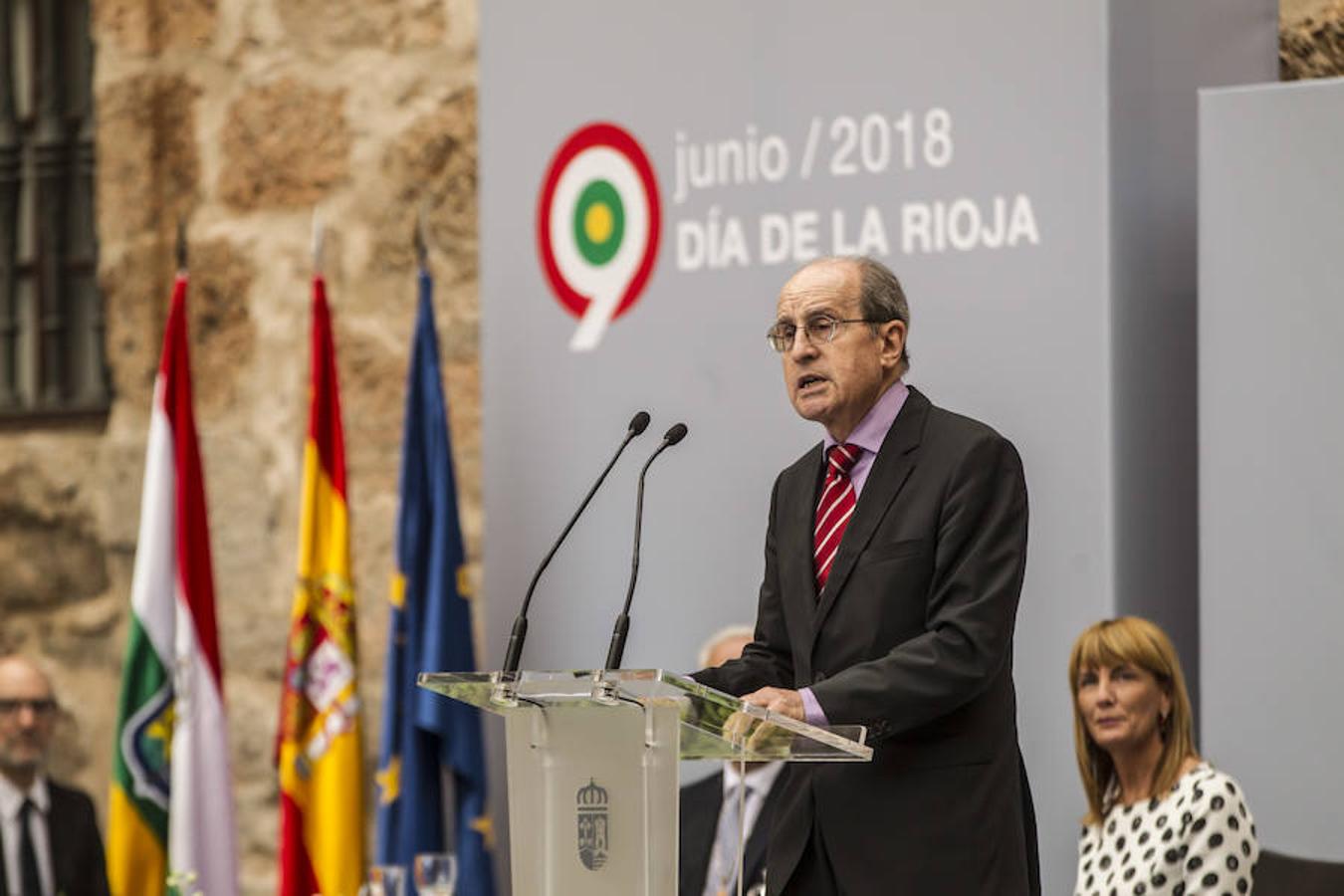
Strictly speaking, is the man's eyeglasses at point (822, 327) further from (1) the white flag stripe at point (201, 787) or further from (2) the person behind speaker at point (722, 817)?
(1) the white flag stripe at point (201, 787)

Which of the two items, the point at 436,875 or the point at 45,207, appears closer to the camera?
the point at 436,875

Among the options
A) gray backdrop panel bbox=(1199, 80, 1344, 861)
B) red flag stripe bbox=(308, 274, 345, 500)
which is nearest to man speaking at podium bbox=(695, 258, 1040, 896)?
gray backdrop panel bbox=(1199, 80, 1344, 861)

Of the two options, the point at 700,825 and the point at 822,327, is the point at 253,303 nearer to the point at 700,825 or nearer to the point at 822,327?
the point at 700,825

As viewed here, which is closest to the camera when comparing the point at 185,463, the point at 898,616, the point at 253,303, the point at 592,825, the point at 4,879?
the point at 592,825

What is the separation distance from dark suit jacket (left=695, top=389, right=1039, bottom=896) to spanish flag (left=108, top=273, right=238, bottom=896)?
2.56 m

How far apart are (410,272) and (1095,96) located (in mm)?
2236

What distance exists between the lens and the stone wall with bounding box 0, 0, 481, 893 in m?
5.90

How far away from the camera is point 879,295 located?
9.98 feet

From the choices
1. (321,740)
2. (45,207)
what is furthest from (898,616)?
(45,207)

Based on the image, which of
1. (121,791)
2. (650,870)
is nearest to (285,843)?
(121,791)

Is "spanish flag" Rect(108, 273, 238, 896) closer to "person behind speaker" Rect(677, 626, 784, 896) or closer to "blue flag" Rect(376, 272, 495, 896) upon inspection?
"blue flag" Rect(376, 272, 495, 896)

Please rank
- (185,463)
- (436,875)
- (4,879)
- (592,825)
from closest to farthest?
(592,825) → (436,875) → (4,879) → (185,463)

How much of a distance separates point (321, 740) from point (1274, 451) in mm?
2302

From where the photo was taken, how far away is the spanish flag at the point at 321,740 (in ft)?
17.0
